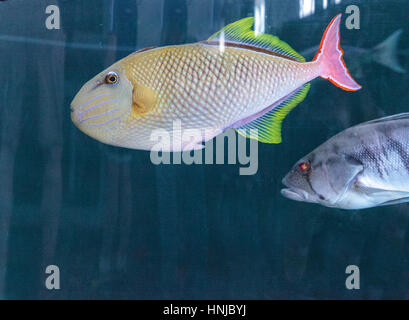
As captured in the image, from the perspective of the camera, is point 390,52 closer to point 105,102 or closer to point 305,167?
point 305,167

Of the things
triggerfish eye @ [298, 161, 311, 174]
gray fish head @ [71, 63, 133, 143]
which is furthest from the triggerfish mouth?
triggerfish eye @ [298, 161, 311, 174]

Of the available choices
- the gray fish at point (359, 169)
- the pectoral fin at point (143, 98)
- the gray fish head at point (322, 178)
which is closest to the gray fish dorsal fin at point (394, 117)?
the gray fish at point (359, 169)

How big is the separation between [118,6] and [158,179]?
0.38 m

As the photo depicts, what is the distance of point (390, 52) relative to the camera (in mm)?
902

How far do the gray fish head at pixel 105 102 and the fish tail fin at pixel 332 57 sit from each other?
14.9 inches

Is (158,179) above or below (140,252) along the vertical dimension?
above

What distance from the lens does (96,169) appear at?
Answer: 2.94 ft

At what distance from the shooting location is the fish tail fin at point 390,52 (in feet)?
2.94

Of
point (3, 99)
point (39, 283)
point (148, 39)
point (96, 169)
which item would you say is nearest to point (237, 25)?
point (148, 39)

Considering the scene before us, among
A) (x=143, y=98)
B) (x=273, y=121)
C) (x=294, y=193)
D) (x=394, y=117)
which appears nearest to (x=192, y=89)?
(x=143, y=98)

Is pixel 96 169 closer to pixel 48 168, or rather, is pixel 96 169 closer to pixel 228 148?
pixel 48 168

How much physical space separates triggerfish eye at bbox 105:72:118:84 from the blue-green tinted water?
157 mm

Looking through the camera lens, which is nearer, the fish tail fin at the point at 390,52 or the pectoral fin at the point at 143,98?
the pectoral fin at the point at 143,98

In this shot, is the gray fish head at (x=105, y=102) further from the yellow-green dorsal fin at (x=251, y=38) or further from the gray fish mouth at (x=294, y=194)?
the gray fish mouth at (x=294, y=194)
